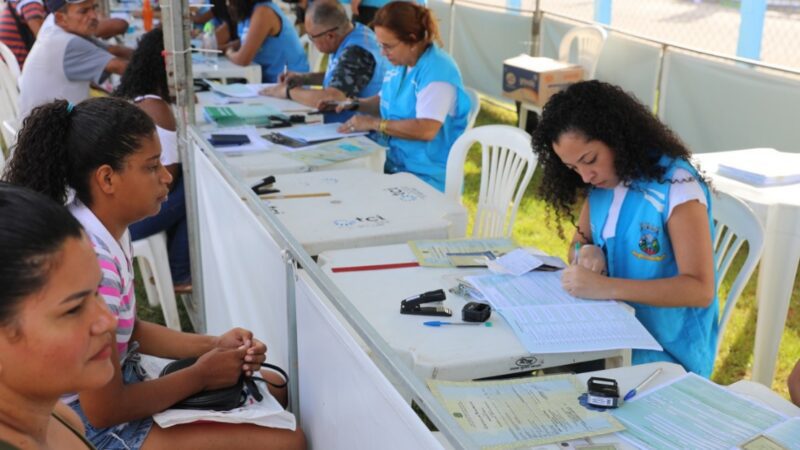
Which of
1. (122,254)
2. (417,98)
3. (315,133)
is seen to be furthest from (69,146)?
(417,98)

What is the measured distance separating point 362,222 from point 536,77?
3774 millimetres

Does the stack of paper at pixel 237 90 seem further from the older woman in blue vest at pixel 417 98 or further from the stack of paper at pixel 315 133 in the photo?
the older woman in blue vest at pixel 417 98

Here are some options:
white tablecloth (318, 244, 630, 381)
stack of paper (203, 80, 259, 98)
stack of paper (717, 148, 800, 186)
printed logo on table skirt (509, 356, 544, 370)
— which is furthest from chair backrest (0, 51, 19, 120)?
printed logo on table skirt (509, 356, 544, 370)

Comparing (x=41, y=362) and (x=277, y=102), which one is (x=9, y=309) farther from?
(x=277, y=102)

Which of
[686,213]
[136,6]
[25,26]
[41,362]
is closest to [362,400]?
[41,362]

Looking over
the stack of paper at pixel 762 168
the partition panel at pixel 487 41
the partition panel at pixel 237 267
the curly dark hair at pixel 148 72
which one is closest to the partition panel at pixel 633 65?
the partition panel at pixel 487 41

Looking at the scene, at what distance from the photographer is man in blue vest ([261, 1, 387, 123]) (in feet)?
13.1

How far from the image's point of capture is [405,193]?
2.80m

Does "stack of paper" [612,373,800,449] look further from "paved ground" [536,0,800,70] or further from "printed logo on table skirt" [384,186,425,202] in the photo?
"paved ground" [536,0,800,70]

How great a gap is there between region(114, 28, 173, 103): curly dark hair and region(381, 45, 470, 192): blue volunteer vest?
0.98 meters

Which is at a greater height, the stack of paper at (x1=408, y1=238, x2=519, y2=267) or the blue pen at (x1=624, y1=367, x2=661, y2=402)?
the stack of paper at (x1=408, y1=238, x2=519, y2=267)

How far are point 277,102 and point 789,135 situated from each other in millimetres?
2718

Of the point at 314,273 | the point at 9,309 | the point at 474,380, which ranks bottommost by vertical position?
the point at 474,380

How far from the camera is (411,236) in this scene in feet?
8.08
